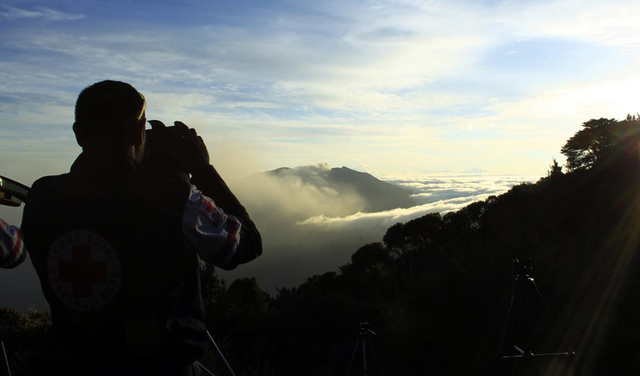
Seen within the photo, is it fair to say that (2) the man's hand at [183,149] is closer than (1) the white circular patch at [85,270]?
No

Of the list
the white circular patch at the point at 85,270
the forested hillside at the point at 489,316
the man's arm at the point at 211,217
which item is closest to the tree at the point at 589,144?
the forested hillside at the point at 489,316

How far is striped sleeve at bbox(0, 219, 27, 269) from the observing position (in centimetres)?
217

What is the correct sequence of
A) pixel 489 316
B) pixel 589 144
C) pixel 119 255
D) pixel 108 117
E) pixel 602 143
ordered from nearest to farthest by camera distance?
1. pixel 119 255
2. pixel 108 117
3. pixel 489 316
4. pixel 602 143
5. pixel 589 144

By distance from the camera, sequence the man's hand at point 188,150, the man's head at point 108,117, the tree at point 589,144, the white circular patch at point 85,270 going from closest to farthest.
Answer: the white circular patch at point 85,270 < the man's head at point 108,117 < the man's hand at point 188,150 < the tree at point 589,144

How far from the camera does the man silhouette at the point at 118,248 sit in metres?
1.77

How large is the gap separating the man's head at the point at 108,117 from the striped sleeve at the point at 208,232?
32 cm

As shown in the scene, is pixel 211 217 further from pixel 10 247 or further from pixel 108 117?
pixel 10 247

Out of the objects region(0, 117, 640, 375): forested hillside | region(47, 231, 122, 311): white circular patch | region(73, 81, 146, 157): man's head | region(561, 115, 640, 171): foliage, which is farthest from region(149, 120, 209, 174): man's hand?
region(561, 115, 640, 171): foliage

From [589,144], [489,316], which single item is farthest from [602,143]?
[489,316]

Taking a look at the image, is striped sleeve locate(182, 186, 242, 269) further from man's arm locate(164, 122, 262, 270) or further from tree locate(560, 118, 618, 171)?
tree locate(560, 118, 618, 171)

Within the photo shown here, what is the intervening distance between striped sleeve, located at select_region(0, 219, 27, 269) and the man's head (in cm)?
65

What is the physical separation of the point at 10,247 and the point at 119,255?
30.5 inches

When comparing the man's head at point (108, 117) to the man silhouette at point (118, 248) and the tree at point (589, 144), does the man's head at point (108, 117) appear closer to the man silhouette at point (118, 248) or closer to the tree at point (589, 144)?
the man silhouette at point (118, 248)

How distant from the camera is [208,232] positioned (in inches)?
72.1
